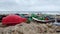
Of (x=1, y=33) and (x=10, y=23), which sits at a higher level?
(x=1, y=33)

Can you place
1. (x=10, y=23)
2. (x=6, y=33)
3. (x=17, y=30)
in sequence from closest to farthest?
(x=6, y=33), (x=17, y=30), (x=10, y=23)

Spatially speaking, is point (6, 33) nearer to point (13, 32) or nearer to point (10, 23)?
point (13, 32)

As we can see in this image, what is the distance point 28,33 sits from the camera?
22.6 feet

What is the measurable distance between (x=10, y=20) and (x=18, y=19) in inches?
24.5

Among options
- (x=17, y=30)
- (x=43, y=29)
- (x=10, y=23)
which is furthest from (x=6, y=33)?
(x=10, y=23)

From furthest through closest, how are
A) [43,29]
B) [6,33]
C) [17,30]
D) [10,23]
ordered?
[10,23] → [43,29] → [17,30] → [6,33]

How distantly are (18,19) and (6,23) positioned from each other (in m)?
1.02

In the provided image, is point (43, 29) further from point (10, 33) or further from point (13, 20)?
point (13, 20)

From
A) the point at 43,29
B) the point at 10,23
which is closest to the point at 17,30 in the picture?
the point at 43,29

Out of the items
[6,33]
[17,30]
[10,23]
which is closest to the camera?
[6,33]

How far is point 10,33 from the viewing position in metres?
6.36

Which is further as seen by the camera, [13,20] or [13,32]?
[13,20]

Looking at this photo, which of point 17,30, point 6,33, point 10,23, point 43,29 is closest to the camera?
point 6,33

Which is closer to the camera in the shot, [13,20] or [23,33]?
[23,33]
